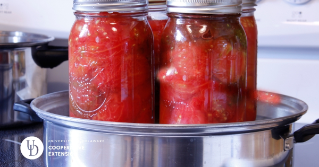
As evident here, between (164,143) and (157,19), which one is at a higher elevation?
(157,19)

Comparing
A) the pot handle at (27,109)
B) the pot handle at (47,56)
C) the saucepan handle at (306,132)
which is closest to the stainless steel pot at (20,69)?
the pot handle at (47,56)

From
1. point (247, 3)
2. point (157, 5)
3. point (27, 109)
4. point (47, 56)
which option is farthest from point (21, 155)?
point (247, 3)

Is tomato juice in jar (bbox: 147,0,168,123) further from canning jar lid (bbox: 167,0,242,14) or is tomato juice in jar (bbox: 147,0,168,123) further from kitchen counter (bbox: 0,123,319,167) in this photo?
kitchen counter (bbox: 0,123,319,167)

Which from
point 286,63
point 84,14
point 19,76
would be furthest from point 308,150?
point 19,76

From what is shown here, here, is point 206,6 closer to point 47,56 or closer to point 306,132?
point 306,132

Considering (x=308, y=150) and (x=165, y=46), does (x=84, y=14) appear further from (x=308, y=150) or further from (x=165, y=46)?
(x=308, y=150)

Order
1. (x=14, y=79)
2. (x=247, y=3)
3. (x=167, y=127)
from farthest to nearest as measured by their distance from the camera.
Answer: (x=14, y=79), (x=247, y=3), (x=167, y=127)

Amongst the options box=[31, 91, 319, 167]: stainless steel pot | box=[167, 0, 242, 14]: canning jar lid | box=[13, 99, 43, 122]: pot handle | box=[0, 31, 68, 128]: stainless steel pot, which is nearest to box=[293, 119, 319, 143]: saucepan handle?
box=[31, 91, 319, 167]: stainless steel pot
